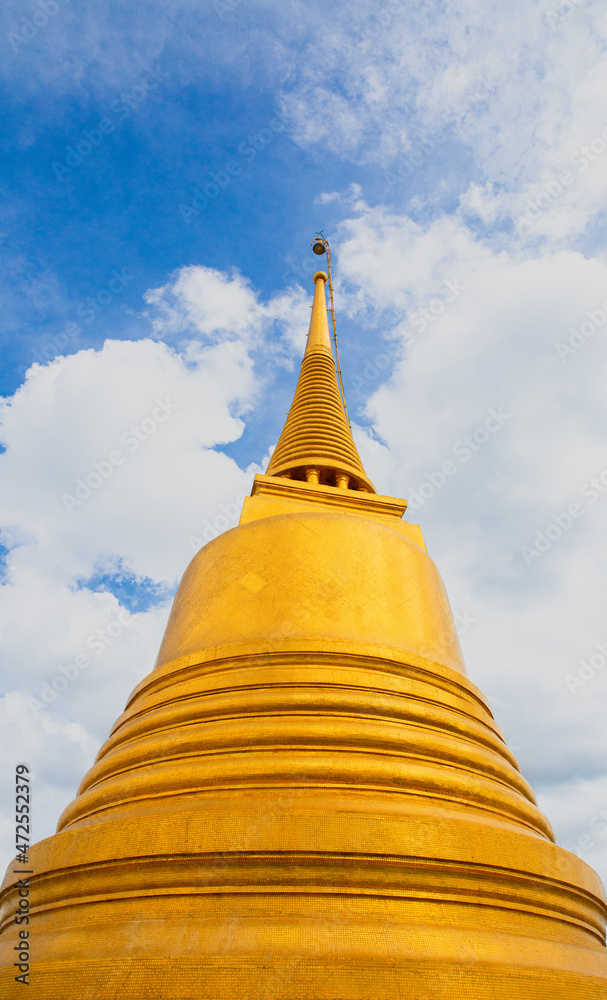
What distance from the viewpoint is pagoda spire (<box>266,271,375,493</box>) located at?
9.17m

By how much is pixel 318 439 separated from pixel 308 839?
700cm

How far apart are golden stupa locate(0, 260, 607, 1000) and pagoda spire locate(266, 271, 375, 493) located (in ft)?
12.4

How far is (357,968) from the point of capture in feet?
8.83

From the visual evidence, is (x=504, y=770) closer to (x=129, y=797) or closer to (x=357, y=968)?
(x=357, y=968)

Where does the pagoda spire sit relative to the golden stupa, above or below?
above

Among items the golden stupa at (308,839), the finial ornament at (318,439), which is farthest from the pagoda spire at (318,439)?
the golden stupa at (308,839)

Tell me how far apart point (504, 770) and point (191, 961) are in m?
2.63

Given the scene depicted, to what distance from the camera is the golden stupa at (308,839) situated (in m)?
2.75

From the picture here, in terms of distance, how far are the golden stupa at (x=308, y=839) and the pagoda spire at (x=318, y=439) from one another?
378cm

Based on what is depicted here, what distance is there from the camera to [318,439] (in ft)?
31.6

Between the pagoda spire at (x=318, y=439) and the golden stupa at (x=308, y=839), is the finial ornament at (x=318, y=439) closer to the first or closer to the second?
the pagoda spire at (x=318, y=439)

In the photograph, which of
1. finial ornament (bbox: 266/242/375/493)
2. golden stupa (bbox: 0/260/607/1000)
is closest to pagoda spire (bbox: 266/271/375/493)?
finial ornament (bbox: 266/242/375/493)

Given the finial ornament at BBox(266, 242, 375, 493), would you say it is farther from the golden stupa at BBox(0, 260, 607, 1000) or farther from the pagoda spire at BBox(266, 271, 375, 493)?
the golden stupa at BBox(0, 260, 607, 1000)

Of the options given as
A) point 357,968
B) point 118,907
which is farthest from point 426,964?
point 118,907
